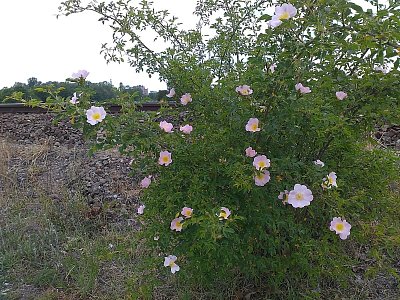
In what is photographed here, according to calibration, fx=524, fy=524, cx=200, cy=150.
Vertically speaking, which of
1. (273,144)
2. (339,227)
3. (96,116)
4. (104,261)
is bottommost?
(104,261)

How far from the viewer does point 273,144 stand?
2266mm

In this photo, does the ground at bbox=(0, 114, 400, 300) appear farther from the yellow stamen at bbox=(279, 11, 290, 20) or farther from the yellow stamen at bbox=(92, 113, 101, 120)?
the yellow stamen at bbox=(279, 11, 290, 20)

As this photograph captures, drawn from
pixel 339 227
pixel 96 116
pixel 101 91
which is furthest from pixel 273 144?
pixel 101 91

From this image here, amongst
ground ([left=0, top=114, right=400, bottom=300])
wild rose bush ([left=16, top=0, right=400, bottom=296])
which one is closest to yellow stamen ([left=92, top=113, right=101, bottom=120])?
wild rose bush ([left=16, top=0, right=400, bottom=296])

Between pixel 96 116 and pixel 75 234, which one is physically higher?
pixel 96 116

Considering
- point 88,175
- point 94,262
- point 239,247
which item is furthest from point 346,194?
point 88,175

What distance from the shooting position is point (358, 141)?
2.46 m

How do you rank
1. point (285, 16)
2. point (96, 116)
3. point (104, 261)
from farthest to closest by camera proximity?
1. point (104, 261)
2. point (96, 116)
3. point (285, 16)

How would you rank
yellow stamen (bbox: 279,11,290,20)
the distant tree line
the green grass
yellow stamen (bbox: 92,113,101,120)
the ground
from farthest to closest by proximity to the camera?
1. the ground
2. the green grass
3. the distant tree line
4. yellow stamen (bbox: 92,113,101,120)
5. yellow stamen (bbox: 279,11,290,20)

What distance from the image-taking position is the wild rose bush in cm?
206

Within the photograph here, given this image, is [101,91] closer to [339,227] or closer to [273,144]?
[273,144]

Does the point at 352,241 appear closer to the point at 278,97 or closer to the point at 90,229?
the point at 278,97

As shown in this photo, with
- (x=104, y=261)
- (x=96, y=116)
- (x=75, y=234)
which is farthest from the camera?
(x=75, y=234)

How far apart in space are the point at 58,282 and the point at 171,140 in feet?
4.26
